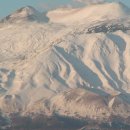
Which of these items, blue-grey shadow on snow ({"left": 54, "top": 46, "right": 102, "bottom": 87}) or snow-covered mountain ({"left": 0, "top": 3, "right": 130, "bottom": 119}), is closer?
snow-covered mountain ({"left": 0, "top": 3, "right": 130, "bottom": 119})

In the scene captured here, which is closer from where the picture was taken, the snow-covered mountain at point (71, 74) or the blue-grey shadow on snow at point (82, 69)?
the snow-covered mountain at point (71, 74)

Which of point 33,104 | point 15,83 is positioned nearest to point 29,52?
point 15,83

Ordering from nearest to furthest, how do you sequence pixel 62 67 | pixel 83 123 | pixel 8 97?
pixel 83 123
pixel 8 97
pixel 62 67

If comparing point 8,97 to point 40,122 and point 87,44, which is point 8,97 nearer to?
point 40,122

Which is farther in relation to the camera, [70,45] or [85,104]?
[70,45]

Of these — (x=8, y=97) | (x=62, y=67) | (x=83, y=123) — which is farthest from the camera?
(x=62, y=67)
